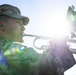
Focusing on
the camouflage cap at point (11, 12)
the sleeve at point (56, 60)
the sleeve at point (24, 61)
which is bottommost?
the sleeve at point (24, 61)

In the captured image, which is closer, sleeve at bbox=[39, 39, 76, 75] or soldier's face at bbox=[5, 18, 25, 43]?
sleeve at bbox=[39, 39, 76, 75]

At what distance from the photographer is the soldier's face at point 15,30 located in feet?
12.5

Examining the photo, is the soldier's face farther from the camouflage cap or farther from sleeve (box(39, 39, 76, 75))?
sleeve (box(39, 39, 76, 75))

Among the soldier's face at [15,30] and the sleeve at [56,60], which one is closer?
the sleeve at [56,60]

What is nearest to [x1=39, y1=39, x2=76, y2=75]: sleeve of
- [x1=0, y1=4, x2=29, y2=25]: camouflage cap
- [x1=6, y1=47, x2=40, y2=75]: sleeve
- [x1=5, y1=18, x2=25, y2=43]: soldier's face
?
[x1=6, y1=47, x2=40, y2=75]: sleeve

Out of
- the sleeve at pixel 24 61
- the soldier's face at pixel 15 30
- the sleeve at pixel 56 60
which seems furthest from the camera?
the soldier's face at pixel 15 30

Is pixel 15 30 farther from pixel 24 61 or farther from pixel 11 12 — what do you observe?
pixel 24 61

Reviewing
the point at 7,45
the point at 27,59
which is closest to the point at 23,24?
the point at 7,45

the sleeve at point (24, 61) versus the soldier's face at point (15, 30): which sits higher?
the soldier's face at point (15, 30)

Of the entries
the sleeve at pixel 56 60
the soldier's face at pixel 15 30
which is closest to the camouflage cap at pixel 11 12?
the soldier's face at pixel 15 30

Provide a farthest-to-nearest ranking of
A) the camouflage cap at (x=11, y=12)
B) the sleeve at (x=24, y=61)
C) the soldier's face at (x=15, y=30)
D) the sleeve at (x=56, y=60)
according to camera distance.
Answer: the camouflage cap at (x=11, y=12), the soldier's face at (x=15, y=30), the sleeve at (x=24, y=61), the sleeve at (x=56, y=60)

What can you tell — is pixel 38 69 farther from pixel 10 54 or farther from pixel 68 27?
pixel 68 27

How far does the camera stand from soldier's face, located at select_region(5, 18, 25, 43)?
3.80 metres

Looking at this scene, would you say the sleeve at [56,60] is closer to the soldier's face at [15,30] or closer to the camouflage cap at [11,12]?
the soldier's face at [15,30]
